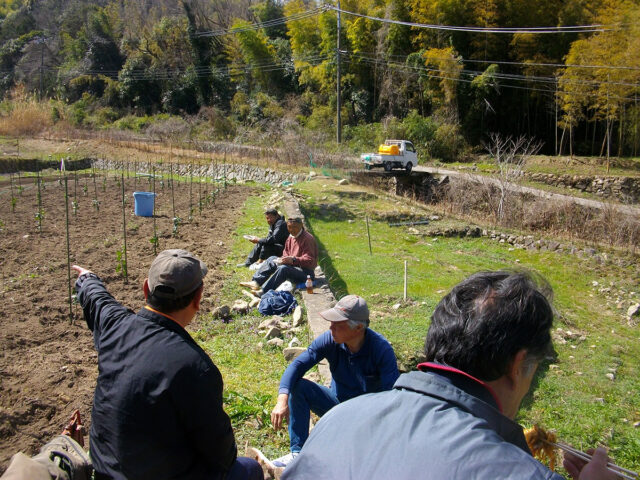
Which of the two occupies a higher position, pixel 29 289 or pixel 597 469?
pixel 597 469

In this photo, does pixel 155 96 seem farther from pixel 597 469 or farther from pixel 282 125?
pixel 597 469

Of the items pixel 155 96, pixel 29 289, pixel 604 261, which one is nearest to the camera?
pixel 29 289

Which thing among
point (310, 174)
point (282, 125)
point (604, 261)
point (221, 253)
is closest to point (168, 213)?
point (221, 253)

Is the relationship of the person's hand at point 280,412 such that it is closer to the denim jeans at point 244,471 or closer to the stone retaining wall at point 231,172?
the denim jeans at point 244,471

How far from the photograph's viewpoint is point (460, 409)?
3.77 ft

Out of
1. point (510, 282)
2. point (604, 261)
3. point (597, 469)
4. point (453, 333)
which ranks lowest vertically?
point (604, 261)

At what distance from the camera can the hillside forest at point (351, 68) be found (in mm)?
25609

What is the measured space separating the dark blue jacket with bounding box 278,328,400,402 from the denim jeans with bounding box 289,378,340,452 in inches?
4.4

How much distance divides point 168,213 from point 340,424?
11.7m

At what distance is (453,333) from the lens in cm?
133

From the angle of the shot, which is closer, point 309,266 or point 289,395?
point 289,395

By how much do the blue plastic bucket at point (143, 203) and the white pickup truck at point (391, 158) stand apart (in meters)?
13.2

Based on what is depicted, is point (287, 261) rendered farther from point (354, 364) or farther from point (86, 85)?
point (86, 85)

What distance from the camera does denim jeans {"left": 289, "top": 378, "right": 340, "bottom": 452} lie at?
126 inches
